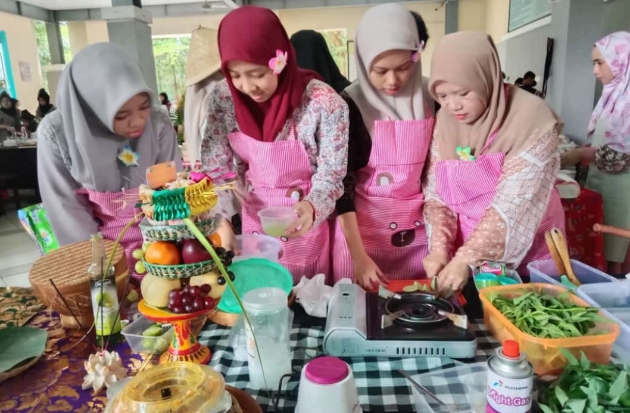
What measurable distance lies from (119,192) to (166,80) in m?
10.4

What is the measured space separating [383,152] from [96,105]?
90 centimetres

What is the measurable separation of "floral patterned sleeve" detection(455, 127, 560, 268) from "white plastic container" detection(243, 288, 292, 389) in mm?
612

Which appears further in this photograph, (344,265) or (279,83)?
(344,265)

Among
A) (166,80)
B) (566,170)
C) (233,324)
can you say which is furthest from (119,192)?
(166,80)

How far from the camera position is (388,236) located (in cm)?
161

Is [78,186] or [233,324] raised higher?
[78,186]

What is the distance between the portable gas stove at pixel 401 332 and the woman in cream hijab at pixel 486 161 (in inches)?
10.3

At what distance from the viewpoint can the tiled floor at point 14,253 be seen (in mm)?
3285

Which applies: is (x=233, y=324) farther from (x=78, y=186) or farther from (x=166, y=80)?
(x=166, y=80)

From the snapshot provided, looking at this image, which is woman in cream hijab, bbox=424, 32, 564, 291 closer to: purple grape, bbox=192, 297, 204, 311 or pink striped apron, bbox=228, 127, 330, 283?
pink striped apron, bbox=228, 127, 330, 283

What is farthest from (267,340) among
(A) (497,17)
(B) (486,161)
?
(A) (497,17)

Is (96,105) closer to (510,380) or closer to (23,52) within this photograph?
(510,380)

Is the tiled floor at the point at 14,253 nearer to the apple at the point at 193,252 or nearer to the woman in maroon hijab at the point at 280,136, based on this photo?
the woman in maroon hijab at the point at 280,136

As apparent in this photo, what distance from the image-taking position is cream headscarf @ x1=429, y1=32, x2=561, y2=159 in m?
1.34
